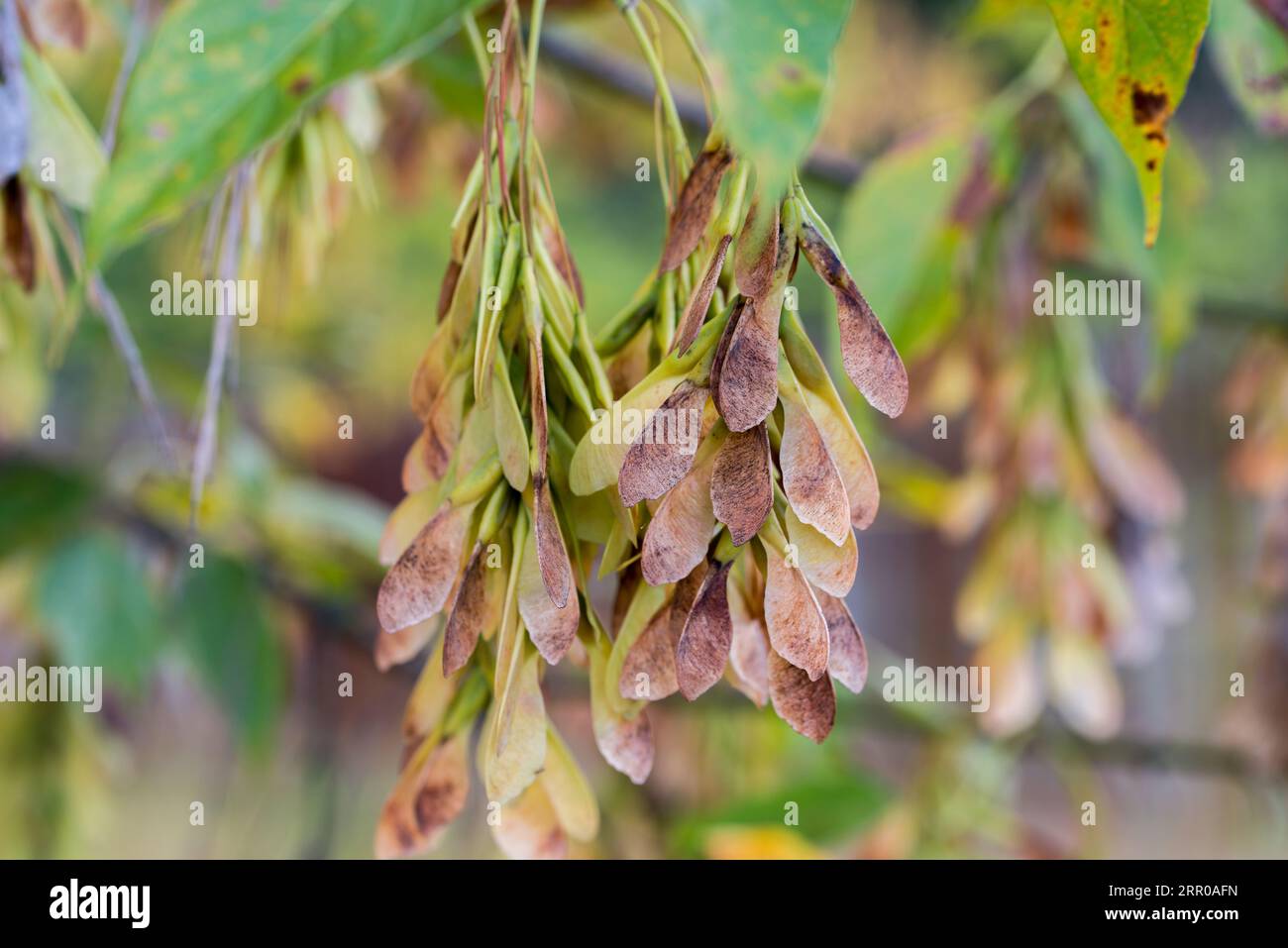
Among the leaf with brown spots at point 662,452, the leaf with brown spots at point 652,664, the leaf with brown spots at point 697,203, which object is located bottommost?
the leaf with brown spots at point 652,664

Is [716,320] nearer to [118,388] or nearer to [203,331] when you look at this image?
[118,388]

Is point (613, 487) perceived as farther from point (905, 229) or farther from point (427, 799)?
point (905, 229)

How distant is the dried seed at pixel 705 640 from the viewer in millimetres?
261

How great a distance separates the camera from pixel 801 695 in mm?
280

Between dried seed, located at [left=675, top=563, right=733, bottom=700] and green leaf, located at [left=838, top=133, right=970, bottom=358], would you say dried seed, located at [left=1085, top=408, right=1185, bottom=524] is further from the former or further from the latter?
dried seed, located at [left=675, top=563, right=733, bottom=700]

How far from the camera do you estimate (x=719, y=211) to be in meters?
0.28

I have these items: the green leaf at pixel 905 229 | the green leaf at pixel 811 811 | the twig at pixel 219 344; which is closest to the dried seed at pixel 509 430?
the twig at pixel 219 344

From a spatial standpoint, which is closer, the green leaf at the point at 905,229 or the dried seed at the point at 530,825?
the dried seed at the point at 530,825

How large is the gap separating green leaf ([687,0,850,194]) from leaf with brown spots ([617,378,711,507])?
57 millimetres

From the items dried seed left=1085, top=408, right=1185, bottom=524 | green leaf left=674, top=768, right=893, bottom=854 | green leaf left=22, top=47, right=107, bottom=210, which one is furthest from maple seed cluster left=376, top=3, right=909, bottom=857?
green leaf left=674, top=768, right=893, bottom=854

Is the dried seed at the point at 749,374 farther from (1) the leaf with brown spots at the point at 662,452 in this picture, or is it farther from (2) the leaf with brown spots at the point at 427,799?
(2) the leaf with brown spots at the point at 427,799

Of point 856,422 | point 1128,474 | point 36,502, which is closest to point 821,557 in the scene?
point 856,422

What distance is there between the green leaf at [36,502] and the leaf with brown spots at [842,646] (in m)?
0.80

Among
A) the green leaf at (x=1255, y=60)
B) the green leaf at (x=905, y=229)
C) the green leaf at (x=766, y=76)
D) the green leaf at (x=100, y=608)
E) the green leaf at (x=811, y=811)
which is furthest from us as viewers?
the green leaf at (x=811, y=811)
